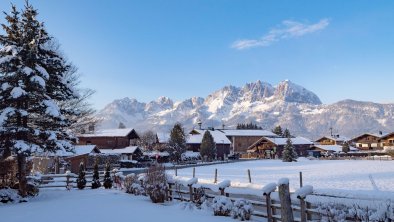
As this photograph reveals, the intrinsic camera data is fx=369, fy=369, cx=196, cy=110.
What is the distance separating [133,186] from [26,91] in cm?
826

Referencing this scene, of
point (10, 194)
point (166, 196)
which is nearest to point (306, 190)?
point (166, 196)

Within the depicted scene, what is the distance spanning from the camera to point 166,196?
1888 centimetres

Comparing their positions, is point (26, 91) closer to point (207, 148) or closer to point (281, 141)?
point (207, 148)

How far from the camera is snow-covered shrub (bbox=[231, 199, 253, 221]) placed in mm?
13180

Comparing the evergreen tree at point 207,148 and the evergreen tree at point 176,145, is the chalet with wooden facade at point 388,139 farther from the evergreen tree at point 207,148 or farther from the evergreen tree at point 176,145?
the evergreen tree at point 176,145

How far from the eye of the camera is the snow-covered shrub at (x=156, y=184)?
725 inches

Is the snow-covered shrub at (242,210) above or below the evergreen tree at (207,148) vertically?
below

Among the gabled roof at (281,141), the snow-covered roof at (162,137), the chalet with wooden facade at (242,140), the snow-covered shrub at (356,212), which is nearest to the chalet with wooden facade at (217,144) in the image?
the snow-covered roof at (162,137)

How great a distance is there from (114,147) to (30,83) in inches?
2148

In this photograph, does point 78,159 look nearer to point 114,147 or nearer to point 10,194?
point 114,147

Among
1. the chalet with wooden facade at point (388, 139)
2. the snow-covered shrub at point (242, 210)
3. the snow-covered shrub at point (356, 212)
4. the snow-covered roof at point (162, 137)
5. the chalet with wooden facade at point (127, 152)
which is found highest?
the snow-covered roof at point (162, 137)

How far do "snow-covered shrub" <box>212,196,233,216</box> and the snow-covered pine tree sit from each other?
36.3 feet

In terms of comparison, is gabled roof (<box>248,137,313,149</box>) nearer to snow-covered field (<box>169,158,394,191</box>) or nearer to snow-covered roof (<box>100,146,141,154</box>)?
snow-covered roof (<box>100,146,141,154</box>)

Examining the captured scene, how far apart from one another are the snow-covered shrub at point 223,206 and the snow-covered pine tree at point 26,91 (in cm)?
1107
